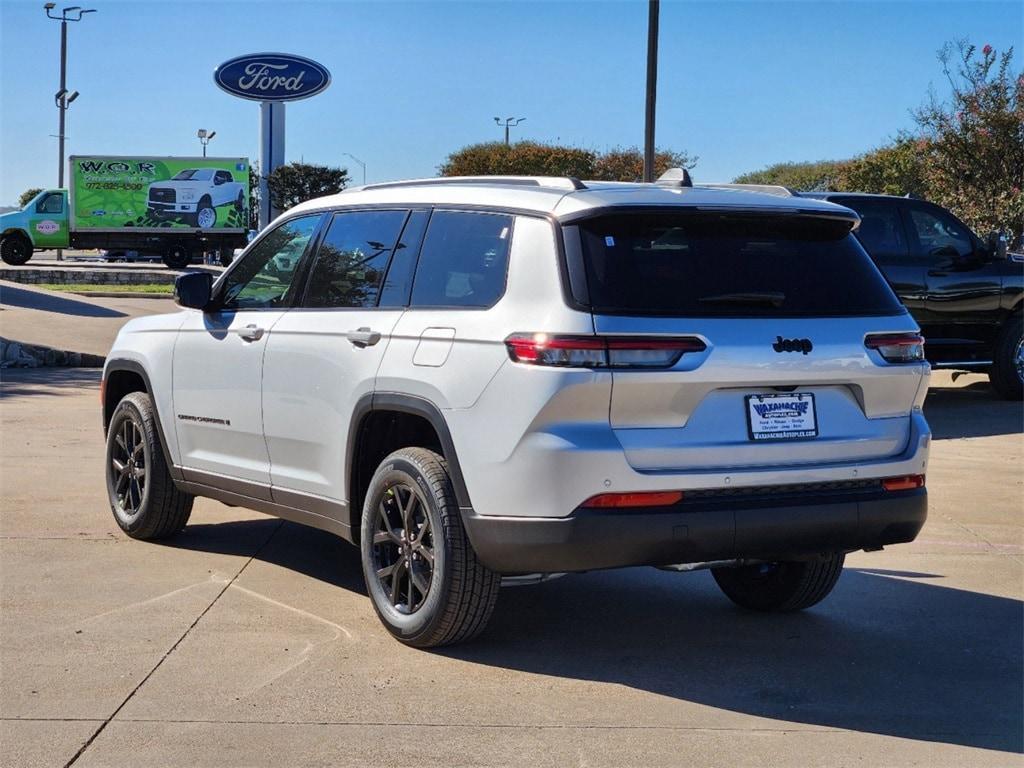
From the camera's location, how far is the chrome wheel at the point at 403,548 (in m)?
5.41

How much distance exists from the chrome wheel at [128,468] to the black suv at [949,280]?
7111mm

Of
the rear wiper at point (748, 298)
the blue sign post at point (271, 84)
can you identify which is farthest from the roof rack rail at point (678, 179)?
the blue sign post at point (271, 84)

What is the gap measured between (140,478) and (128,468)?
0.44 feet

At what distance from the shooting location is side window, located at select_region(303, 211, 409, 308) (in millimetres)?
5934

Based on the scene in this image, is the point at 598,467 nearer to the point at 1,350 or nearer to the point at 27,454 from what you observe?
the point at 27,454

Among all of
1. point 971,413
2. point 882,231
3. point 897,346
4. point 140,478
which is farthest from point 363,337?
point 971,413

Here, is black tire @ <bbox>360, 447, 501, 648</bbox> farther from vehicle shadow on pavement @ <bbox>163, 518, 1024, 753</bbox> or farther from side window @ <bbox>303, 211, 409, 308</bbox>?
side window @ <bbox>303, 211, 409, 308</bbox>

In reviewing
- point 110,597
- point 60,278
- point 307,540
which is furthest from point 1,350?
point 60,278

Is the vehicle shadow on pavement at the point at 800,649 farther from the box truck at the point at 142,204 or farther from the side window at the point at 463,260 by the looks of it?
the box truck at the point at 142,204

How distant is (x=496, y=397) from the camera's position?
4.95m

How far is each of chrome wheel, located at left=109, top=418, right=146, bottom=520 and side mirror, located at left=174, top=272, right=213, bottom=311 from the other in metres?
Answer: 0.92

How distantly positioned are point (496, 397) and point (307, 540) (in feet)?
10.1

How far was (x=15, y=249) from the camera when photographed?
40.8 m

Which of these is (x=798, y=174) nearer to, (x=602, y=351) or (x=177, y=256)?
(x=177, y=256)
